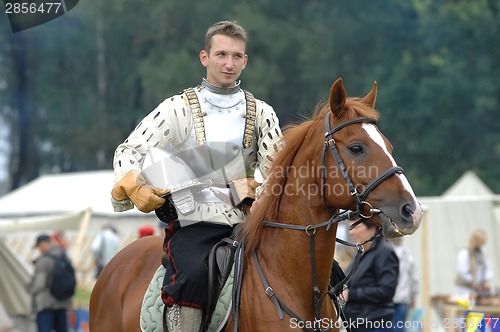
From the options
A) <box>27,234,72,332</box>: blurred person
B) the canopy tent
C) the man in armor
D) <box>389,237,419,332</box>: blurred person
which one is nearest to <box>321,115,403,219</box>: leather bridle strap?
the man in armor

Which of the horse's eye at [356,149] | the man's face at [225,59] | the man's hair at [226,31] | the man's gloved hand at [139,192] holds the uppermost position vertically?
the man's hair at [226,31]

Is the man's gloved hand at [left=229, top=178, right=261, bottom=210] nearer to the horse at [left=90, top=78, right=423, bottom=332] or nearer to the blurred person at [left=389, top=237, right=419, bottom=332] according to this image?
the horse at [left=90, top=78, right=423, bottom=332]

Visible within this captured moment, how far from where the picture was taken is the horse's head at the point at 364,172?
477cm

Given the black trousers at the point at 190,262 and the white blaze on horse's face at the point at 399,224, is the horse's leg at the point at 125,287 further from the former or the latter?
the white blaze on horse's face at the point at 399,224

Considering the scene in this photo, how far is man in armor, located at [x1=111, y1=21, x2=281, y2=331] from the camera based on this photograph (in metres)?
5.50

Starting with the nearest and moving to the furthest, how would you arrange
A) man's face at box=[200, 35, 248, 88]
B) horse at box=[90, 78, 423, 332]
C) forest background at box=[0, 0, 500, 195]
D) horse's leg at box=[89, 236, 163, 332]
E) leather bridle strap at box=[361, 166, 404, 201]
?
leather bridle strap at box=[361, 166, 404, 201] → horse at box=[90, 78, 423, 332] → man's face at box=[200, 35, 248, 88] → horse's leg at box=[89, 236, 163, 332] → forest background at box=[0, 0, 500, 195]

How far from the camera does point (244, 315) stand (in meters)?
5.28

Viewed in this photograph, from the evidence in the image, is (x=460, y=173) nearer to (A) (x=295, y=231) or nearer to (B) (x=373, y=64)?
(B) (x=373, y=64)

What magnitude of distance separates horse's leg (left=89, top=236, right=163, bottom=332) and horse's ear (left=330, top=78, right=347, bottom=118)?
1.72 meters

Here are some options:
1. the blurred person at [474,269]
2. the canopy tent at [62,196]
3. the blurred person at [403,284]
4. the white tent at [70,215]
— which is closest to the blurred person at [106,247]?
the white tent at [70,215]

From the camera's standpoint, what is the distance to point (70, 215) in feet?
63.8

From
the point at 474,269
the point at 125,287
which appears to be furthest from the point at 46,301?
the point at 125,287

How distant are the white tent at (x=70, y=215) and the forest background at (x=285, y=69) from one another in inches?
486

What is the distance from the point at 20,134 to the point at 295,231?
42.7 m
